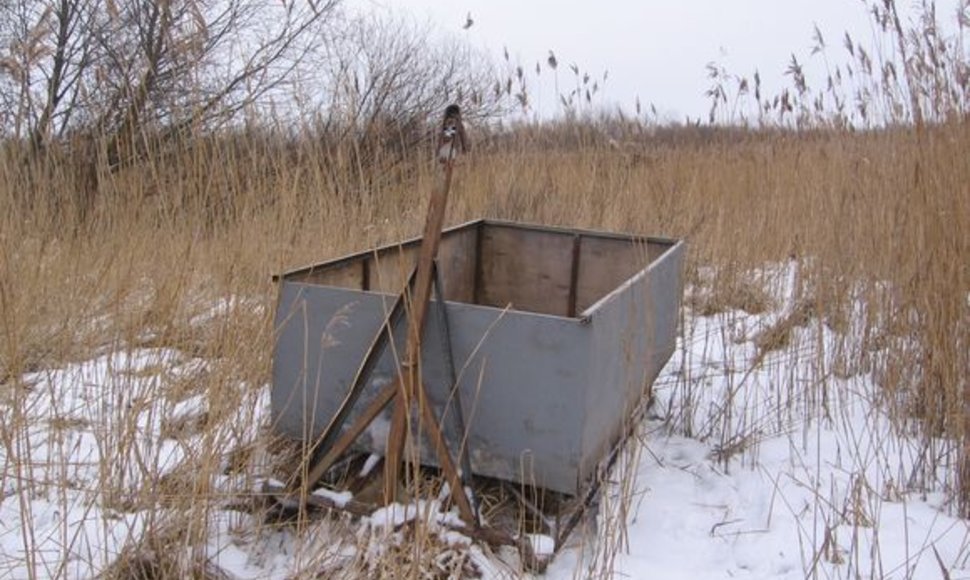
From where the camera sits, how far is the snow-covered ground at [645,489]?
187 cm

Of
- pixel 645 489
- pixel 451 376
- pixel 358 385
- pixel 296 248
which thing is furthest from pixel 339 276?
pixel 296 248

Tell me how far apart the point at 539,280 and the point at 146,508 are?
188 centimetres

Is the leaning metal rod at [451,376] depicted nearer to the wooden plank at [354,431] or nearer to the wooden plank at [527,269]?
the wooden plank at [354,431]

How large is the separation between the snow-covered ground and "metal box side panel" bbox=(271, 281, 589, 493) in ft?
0.52

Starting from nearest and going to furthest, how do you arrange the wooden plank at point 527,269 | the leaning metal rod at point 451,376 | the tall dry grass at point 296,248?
the leaning metal rod at point 451,376, the tall dry grass at point 296,248, the wooden plank at point 527,269

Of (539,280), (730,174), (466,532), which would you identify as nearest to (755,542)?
(466,532)

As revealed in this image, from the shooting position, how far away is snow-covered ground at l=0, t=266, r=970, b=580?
73.6 inches

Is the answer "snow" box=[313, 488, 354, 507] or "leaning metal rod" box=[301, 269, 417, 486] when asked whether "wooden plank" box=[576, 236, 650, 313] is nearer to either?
"leaning metal rod" box=[301, 269, 417, 486]

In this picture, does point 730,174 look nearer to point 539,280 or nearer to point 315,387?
point 539,280

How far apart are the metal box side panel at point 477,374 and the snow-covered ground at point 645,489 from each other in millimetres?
159

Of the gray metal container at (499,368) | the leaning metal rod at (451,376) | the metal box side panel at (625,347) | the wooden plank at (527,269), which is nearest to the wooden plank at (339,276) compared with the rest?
the gray metal container at (499,368)

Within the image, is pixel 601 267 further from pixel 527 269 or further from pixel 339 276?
pixel 339 276

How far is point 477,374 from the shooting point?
2006mm

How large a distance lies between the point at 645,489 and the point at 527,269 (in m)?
1.26
